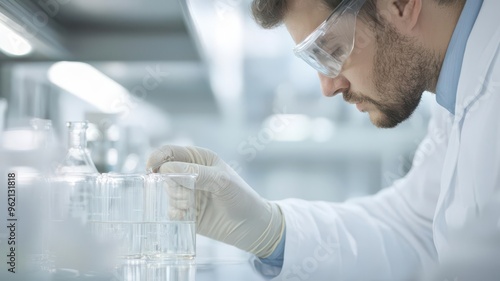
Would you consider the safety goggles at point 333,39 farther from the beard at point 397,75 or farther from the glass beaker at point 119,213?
the glass beaker at point 119,213

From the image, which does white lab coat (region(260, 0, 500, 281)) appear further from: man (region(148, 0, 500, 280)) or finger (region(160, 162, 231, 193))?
finger (region(160, 162, 231, 193))

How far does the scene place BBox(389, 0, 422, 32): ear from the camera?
4.95 feet

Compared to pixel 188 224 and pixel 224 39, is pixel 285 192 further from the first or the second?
pixel 188 224

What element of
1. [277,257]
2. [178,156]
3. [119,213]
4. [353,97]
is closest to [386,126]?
[353,97]

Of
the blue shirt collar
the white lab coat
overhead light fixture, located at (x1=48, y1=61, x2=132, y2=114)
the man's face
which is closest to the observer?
the white lab coat

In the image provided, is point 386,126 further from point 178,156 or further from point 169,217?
point 169,217

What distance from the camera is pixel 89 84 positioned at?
2.65m

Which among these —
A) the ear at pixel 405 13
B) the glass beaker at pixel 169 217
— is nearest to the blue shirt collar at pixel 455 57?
the ear at pixel 405 13

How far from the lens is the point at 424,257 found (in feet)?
5.98

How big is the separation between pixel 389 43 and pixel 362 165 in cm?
305

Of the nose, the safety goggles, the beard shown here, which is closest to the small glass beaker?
the safety goggles

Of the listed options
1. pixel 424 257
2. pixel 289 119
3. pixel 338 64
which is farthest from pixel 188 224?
pixel 289 119

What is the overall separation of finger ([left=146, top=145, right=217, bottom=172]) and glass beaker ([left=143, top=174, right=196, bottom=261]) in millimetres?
163

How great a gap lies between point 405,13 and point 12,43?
1.19 m
